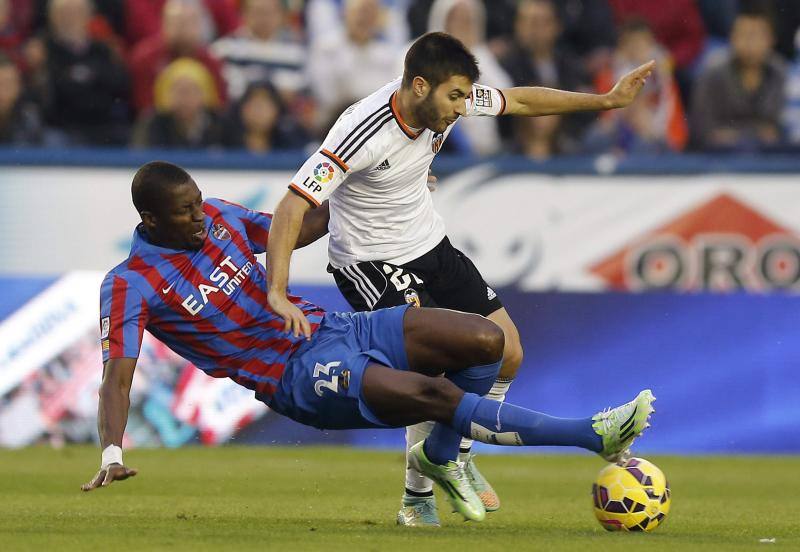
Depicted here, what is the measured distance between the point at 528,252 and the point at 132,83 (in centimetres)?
415

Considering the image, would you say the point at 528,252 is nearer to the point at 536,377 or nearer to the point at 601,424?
the point at 536,377

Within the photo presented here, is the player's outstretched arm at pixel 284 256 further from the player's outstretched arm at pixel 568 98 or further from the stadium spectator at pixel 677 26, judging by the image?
the stadium spectator at pixel 677 26

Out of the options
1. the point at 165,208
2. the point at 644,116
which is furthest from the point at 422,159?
the point at 644,116

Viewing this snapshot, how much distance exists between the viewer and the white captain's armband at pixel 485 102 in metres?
7.75

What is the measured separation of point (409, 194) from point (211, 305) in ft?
4.14

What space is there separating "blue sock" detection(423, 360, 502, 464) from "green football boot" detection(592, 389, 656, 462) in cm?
79

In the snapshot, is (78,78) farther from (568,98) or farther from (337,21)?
(568,98)

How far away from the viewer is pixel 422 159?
25.1ft

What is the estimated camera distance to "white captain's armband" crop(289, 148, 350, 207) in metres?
7.14

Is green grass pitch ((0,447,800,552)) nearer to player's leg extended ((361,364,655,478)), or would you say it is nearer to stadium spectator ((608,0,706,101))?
player's leg extended ((361,364,655,478))

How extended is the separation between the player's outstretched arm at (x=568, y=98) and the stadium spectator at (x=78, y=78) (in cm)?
620

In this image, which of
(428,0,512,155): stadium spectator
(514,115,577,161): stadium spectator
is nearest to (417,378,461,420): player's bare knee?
(514,115,577,161): stadium spectator

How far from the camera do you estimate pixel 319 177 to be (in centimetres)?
719

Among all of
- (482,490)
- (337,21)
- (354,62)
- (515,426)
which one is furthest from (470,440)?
(337,21)
